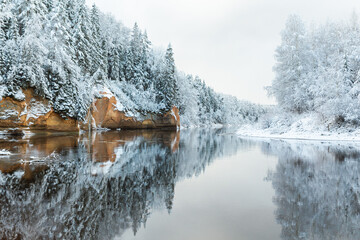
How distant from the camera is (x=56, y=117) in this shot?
26.1m

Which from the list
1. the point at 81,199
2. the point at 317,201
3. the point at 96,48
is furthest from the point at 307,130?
the point at 96,48

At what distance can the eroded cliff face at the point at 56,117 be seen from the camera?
837 inches

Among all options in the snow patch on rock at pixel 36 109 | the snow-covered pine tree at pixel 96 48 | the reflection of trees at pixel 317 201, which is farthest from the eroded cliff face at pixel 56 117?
the reflection of trees at pixel 317 201

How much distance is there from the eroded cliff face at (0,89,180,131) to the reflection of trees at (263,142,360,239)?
72.6 feet

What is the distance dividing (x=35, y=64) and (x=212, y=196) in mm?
24146

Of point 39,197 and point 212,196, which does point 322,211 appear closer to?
point 212,196

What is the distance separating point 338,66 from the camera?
25.6 metres

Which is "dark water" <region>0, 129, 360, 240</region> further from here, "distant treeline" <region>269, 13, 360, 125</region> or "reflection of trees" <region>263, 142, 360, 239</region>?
"distant treeline" <region>269, 13, 360, 125</region>

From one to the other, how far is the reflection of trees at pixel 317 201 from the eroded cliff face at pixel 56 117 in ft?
72.6

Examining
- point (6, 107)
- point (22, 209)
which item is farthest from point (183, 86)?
point (22, 209)

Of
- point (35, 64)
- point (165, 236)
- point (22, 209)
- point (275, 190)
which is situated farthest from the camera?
point (35, 64)

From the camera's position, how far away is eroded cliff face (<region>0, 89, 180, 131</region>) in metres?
21.3

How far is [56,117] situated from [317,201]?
26573 mm

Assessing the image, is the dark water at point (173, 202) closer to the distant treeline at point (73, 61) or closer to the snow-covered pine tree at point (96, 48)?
the distant treeline at point (73, 61)
